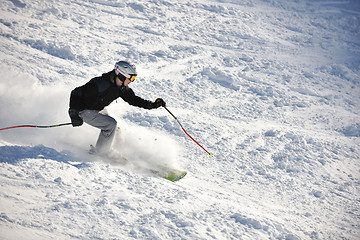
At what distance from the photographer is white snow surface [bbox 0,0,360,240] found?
173 inches

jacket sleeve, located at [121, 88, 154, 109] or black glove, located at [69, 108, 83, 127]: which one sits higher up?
jacket sleeve, located at [121, 88, 154, 109]

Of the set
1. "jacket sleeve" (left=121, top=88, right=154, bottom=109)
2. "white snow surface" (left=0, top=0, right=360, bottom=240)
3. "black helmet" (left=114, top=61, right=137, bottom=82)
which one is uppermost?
"black helmet" (left=114, top=61, right=137, bottom=82)

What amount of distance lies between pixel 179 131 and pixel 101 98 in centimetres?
266

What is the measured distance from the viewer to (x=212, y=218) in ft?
15.6

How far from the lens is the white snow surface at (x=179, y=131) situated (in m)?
4.40

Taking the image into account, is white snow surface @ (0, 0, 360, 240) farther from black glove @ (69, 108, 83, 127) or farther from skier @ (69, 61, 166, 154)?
black glove @ (69, 108, 83, 127)

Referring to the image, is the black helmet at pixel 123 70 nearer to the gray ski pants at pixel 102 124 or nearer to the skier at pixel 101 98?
the skier at pixel 101 98

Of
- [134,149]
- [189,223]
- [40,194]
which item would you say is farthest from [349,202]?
[40,194]

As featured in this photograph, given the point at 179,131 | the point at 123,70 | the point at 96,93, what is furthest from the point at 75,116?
the point at 179,131

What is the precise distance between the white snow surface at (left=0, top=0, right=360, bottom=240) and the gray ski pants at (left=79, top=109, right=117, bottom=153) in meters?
0.28

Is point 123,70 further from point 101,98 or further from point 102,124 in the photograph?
point 102,124

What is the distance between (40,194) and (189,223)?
202 centimetres

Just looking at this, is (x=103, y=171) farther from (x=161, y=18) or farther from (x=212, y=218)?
(x=161, y=18)

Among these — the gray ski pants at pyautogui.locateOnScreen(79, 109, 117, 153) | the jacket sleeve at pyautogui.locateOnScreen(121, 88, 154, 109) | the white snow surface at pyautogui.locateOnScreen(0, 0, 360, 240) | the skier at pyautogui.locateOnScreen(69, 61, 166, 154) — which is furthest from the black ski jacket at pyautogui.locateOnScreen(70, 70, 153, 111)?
the white snow surface at pyautogui.locateOnScreen(0, 0, 360, 240)
